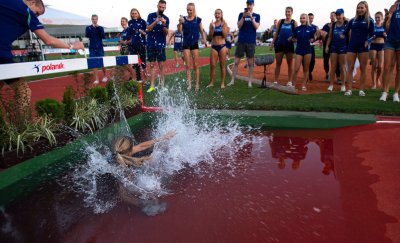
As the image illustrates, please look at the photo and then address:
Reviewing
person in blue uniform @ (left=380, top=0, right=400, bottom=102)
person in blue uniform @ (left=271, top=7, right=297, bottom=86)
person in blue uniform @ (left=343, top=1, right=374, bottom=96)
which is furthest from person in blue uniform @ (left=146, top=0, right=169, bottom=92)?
person in blue uniform @ (left=380, top=0, right=400, bottom=102)

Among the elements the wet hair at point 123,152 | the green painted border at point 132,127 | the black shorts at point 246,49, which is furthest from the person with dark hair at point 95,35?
the wet hair at point 123,152

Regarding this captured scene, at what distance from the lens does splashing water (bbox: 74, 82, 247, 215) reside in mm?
3191

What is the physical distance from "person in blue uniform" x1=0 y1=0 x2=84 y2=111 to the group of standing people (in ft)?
20.1

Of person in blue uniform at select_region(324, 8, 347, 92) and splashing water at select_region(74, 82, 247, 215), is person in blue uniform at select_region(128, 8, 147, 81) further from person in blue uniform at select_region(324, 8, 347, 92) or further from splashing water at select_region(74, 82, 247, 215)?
person in blue uniform at select_region(324, 8, 347, 92)

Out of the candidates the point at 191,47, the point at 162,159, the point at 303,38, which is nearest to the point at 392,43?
the point at 303,38

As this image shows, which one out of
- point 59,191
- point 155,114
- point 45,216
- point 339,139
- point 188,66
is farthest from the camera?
point 188,66

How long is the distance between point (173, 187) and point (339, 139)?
2827 millimetres

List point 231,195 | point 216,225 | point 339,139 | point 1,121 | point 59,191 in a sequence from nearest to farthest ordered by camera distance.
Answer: point 216,225
point 231,195
point 59,191
point 1,121
point 339,139

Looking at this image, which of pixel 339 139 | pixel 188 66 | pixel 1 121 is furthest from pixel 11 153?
pixel 188 66

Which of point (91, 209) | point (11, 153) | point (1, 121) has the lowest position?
point (91, 209)

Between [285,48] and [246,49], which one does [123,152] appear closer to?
[246,49]

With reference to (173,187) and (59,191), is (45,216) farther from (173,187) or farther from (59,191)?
(173,187)

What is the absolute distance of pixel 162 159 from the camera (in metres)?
4.11

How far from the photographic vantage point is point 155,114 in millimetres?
6605
